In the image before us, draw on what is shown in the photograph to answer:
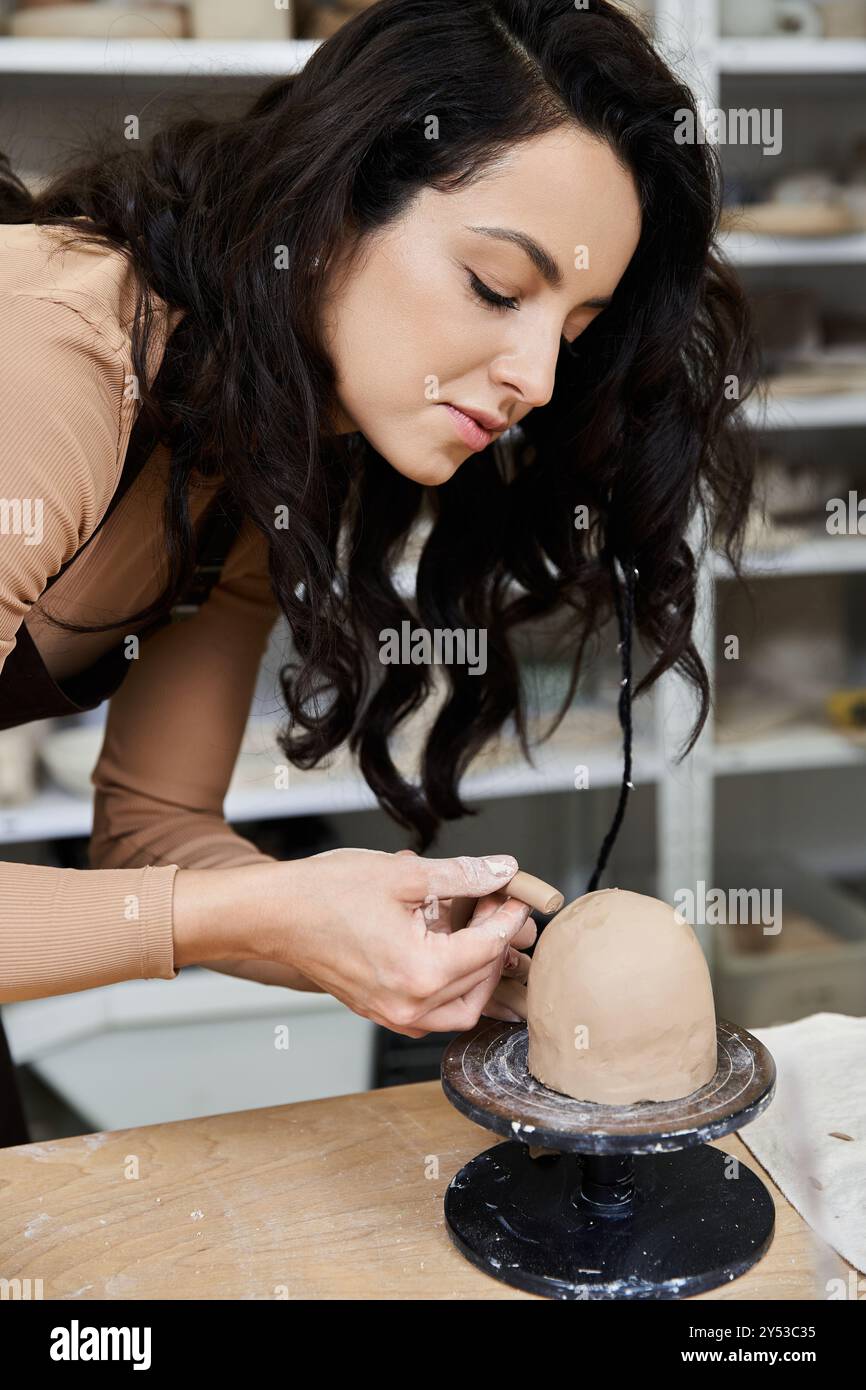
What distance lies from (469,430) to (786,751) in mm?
1426

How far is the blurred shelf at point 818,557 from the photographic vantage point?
2.21 meters

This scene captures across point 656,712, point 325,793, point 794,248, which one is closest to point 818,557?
point 656,712

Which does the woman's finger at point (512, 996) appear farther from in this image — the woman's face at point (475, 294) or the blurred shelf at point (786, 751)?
the blurred shelf at point (786, 751)

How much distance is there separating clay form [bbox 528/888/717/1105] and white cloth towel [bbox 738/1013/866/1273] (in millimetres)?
144

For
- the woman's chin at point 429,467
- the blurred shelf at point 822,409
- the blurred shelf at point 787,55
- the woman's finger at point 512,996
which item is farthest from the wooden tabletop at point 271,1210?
the blurred shelf at point 787,55

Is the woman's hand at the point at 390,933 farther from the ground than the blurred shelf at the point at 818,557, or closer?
closer

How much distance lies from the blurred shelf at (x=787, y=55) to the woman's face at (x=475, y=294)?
1.30 m

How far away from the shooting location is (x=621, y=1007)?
2.91ft

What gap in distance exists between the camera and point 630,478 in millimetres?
1215

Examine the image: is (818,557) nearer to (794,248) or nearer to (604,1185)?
(794,248)

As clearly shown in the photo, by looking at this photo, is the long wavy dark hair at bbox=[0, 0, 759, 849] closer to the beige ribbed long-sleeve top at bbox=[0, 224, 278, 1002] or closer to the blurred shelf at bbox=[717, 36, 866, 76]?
the beige ribbed long-sleeve top at bbox=[0, 224, 278, 1002]

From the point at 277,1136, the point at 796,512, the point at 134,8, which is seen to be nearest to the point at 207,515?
the point at 277,1136

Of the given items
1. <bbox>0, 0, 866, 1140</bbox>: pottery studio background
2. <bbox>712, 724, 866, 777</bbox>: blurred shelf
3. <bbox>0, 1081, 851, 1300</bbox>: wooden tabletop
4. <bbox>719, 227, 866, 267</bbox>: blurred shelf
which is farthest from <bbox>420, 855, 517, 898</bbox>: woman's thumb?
<bbox>719, 227, 866, 267</bbox>: blurred shelf
